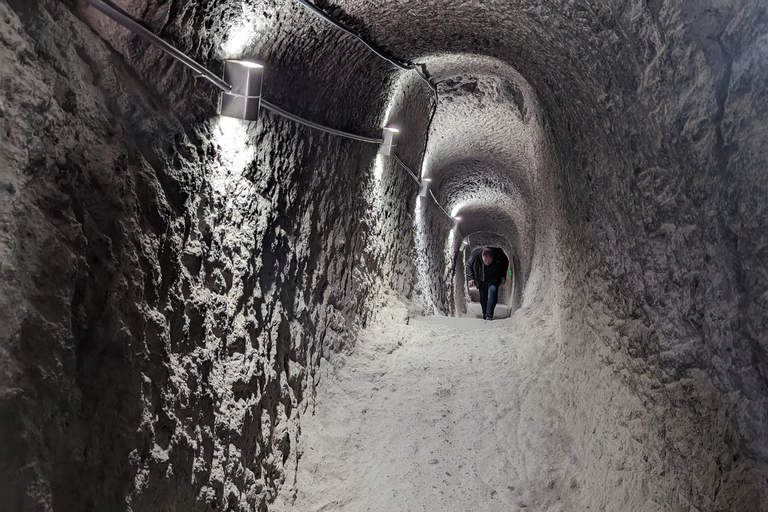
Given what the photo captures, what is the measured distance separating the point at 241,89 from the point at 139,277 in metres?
1.00

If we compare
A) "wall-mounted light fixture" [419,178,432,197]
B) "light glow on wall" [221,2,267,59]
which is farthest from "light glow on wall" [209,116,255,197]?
"wall-mounted light fixture" [419,178,432,197]

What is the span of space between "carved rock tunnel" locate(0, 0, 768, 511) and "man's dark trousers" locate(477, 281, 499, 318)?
5.48m

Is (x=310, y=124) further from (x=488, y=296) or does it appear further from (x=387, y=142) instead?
(x=488, y=296)

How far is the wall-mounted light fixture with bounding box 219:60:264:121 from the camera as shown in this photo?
2482 mm

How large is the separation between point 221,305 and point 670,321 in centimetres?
181

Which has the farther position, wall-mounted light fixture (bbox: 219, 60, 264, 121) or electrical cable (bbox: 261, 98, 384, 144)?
electrical cable (bbox: 261, 98, 384, 144)

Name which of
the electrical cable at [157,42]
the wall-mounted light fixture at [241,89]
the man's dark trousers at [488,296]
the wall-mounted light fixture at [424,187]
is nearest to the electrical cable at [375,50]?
the wall-mounted light fixture at [241,89]

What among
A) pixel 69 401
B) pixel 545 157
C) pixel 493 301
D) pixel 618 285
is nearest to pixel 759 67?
pixel 618 285

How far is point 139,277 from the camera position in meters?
1.93

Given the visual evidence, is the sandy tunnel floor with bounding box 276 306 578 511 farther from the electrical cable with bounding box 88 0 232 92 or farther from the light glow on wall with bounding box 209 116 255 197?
the electrical cable with bounding box 88 0 232 92

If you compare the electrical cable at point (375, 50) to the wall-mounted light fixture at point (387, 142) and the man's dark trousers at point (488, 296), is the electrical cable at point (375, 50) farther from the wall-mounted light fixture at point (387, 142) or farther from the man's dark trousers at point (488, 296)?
the man's dark trousers at point (488, 296)

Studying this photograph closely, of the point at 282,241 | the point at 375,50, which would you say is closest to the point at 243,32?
the point at 282,241

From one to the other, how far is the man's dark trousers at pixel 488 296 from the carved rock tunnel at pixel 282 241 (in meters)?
5.48

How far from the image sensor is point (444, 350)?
4.75 meters
